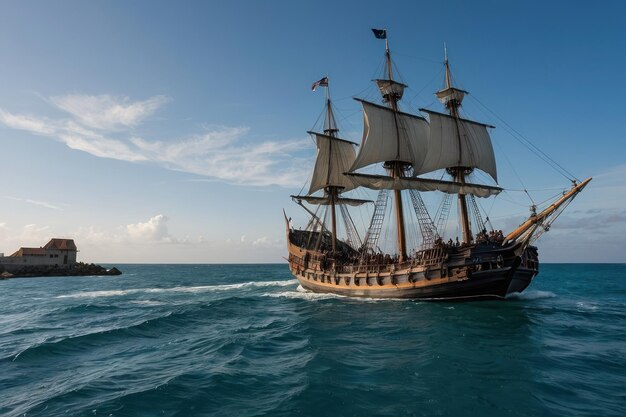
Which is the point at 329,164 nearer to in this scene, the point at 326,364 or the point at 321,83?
the point at 321,83

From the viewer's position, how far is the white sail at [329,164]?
5269 cm

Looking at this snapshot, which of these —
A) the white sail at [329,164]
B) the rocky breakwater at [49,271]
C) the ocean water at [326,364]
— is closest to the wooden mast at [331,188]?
the white sail at [329,164]

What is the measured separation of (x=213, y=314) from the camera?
29.1 meters

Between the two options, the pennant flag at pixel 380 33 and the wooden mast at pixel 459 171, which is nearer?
the wooden mast at pixel 459 171

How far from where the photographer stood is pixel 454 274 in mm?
27953

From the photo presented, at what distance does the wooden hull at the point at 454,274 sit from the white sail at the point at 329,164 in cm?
2079

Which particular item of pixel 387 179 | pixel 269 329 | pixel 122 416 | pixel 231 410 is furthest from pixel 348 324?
pixel 387 179

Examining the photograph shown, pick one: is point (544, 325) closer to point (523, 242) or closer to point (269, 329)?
point (523, 242)

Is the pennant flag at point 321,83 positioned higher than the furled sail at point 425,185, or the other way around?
the pennant flag at point 321,83

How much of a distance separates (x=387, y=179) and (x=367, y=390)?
103 ft

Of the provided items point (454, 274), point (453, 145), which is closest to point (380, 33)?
point (453, 145)

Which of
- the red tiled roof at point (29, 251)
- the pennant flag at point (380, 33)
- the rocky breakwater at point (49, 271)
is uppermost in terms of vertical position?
the pennant flag at point (380, 33)

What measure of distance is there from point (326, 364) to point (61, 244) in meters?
103

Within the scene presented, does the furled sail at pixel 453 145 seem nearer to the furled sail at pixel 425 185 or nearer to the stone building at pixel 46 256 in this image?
the furled sail at pixel 425 185
